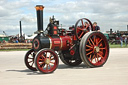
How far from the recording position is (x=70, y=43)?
28.3 ft

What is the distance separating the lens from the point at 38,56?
7.25 meters

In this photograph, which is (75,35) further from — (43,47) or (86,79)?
(86,79)

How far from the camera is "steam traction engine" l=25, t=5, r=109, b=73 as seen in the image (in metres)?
7.88

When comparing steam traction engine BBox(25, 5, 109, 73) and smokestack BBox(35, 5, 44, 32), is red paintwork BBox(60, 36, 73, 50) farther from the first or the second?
smokestack BBox(35, 5, 44, 32)

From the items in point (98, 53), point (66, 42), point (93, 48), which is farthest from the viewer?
point (98, 53)

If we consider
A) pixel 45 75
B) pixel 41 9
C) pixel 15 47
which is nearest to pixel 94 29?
pixel 41 9

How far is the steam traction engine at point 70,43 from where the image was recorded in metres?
7.88

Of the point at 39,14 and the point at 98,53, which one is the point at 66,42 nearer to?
the point at 98,53

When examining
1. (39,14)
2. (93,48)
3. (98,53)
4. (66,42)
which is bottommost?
(98,53)

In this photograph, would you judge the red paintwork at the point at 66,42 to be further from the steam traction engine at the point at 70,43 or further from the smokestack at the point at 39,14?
the smokestack at the point at 39,14

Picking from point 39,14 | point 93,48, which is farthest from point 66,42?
point 39,14

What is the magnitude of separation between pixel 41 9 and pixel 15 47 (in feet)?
61.6

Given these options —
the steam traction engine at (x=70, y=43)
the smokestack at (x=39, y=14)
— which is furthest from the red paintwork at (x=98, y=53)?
the smokestack at (x=39, y=14)

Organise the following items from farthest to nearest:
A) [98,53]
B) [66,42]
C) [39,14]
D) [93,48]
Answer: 1. [98,53]
2. [93,48]
3. [66,42]
4. [39,14]
